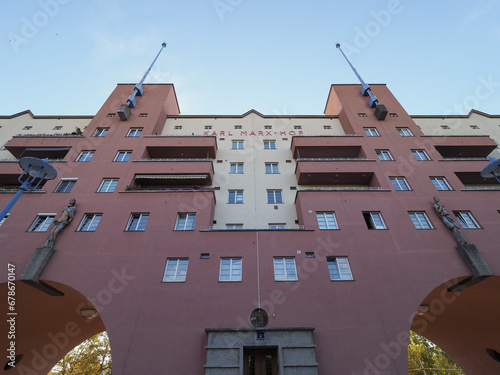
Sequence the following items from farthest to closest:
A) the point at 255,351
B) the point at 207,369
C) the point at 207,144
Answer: the point at 207,144, the point at 255,351, the point at 207,369

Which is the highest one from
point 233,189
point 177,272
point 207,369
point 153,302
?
point 233,189

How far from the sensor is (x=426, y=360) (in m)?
41.3

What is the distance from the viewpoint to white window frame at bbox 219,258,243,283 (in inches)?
670

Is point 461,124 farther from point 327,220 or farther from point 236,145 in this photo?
point 236,145

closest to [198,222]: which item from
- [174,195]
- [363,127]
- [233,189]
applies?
[174,195]

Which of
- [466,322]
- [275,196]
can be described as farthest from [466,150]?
[275,196]

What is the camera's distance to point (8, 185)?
2511 cm

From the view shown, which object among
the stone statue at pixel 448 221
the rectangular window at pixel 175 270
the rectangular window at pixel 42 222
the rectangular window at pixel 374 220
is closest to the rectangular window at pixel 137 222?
the rectangular window at pixel 175 270

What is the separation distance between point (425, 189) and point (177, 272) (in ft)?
70.0

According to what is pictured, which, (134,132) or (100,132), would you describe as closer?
(100,132)

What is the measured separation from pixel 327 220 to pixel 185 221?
11212 millimetres

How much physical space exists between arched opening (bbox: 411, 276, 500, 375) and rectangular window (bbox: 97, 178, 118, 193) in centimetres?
2534

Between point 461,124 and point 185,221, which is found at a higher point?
point 461,124

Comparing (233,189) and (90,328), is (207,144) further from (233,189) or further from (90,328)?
(90,328)
